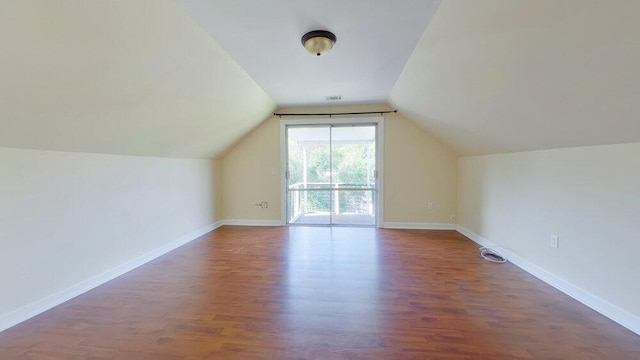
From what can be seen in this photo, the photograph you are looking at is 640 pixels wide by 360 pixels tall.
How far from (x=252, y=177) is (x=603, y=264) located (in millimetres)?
4798

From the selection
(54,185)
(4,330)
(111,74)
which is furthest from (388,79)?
(4,330)

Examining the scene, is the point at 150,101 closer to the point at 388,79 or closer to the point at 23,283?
the point at 23,283

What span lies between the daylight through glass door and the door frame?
3.3 inches

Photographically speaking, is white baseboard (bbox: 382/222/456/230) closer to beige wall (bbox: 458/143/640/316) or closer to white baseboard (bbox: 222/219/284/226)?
beige wall (bbox: 458/143/640/316)

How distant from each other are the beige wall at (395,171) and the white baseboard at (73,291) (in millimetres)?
1805

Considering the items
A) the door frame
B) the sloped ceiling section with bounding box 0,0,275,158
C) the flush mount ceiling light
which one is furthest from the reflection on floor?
the flush mount ceiling light

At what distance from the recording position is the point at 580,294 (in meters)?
2.33

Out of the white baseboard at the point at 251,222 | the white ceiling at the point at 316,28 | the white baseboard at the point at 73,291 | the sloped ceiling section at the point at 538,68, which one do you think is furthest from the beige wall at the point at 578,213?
the white baseboard at the point at 73,291

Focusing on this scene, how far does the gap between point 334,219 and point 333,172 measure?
97 centimetres

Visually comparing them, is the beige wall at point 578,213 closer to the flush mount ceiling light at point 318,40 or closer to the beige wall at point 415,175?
the beige wall at point 415,175

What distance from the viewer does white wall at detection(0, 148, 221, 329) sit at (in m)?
2.04

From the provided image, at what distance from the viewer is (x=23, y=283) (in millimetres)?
2086

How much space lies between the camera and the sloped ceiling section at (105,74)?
1469 millimetres

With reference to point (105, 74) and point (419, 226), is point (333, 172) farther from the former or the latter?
point (105, 74)
